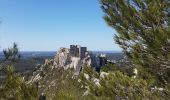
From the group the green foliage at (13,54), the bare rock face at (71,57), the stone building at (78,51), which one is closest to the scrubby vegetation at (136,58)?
the green foliage at (13,54)

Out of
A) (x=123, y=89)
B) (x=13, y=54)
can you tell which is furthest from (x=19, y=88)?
(x=13, y=54)

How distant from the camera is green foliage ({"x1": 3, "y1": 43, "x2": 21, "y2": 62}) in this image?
1771 centimetres

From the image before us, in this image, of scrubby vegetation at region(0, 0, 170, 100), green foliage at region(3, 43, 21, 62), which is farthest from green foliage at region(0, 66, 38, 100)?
green foliage at region(3, 43, 21, 62)

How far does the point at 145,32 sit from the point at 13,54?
28.3 ft

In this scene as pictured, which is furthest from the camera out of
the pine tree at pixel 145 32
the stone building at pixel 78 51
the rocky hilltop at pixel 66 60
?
the stone building at pixel 78 51

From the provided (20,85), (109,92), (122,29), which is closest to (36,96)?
(20,85)

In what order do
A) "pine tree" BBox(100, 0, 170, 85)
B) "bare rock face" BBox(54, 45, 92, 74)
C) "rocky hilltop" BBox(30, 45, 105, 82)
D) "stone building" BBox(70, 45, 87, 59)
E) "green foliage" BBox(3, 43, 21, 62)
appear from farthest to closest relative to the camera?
"stone building" BBox(70, 45, 87, 59) < "rocky hilltop" BBox(30, 45, 105, 82) < "bare rock face" BBox(54, 45, 92, 74) < "green foliage" BBox(3, 43, 21, 62) < "pine tree" BBox(100, 0, 170, 85)

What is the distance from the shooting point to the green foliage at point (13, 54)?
17.7m

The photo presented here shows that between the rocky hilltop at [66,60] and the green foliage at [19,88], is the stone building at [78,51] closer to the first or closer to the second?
the rocky hilltop at [66,60]

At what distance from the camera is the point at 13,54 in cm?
1798

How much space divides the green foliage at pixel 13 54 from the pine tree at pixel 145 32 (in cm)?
683

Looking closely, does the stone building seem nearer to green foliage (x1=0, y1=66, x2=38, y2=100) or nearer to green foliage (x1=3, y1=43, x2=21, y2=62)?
green foliage (x1=3, y1=43, x2=21, y2=62)

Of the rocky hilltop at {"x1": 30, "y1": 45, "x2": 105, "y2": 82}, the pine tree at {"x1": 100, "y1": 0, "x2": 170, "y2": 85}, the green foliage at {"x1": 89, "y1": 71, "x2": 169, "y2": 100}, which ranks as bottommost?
the rocky hilltop at {"x1": 30, "y1": 45, "x2": 105, "y2": 82}

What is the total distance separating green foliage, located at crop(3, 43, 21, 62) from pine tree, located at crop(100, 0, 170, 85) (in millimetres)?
6829
